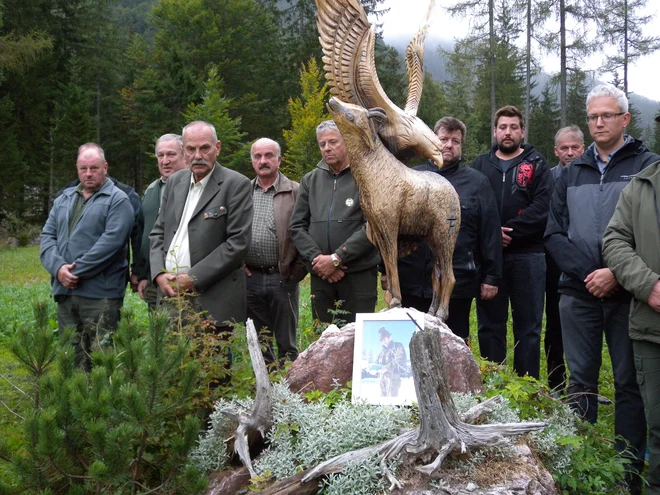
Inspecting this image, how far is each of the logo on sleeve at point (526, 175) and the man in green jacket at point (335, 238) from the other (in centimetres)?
138

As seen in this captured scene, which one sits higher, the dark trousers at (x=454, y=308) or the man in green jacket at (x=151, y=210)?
the man in green jacket at (x=151, y=210)


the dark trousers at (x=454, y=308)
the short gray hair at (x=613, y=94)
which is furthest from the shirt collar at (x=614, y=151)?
the dark trousers at (x=454, y=308)

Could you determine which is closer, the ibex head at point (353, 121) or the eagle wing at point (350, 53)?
the ibex head at point (353, 121)

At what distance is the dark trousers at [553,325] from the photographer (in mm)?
5129

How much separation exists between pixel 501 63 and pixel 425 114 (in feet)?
21.8

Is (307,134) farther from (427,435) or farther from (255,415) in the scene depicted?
(427,435)

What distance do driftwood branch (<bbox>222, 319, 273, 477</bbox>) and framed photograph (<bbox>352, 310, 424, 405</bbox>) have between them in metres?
0.50

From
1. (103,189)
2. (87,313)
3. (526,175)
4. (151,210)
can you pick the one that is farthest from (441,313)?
(103,189)

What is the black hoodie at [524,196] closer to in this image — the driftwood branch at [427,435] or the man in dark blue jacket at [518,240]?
the man in dark blue jacket at [518,240]

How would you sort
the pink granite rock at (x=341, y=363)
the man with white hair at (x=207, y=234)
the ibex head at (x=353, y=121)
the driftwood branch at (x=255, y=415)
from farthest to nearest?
the man with white hair at (x=207, y=234) → the ibex head at (x=353, y=121) → the pink granite rock at (x=341, y=363) → the driftwood branch at (x=255, y=415)

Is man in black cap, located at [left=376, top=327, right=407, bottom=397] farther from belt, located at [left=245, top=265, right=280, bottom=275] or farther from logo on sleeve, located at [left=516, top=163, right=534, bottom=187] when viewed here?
logo on sleeve, located at [left=516, top=163, right=534, bottom=187]

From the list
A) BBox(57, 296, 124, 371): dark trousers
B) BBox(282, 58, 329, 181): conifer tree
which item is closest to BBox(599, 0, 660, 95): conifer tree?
BBox(282, 58, 329, 181): conifer tree

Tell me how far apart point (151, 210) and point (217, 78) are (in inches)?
944

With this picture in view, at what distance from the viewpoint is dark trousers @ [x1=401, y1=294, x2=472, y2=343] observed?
424cm
